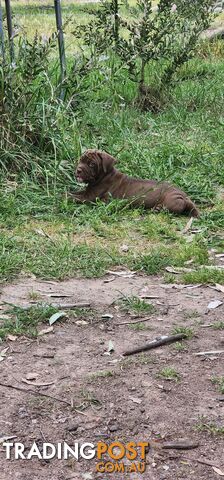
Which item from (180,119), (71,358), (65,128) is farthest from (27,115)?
(71,358)

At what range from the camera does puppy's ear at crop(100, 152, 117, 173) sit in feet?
26.4

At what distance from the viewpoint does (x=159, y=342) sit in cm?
516

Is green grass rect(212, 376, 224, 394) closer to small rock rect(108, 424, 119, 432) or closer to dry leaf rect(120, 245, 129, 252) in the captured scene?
small rock rect(108, 424, 119, 432)

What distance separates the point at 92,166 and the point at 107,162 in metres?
0.17

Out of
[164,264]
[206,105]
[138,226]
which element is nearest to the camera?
[164,264]

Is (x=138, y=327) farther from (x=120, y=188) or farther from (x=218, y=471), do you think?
(x=120, y=188)

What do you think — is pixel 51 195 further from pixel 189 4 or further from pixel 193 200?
pixel 189 4

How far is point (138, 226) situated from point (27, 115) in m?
1.89

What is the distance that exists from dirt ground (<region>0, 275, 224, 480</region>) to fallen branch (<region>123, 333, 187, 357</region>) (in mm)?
38

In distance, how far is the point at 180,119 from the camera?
10484mm

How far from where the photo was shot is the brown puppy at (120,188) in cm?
779

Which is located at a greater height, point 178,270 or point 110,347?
point 110,347

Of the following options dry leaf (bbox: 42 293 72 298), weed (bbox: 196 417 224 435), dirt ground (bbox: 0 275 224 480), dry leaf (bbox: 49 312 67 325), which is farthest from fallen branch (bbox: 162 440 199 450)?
dry leaf (bbox: 42 293 72 298)

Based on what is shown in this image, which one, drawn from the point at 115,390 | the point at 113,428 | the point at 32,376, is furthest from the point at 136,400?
the point at 32,376
